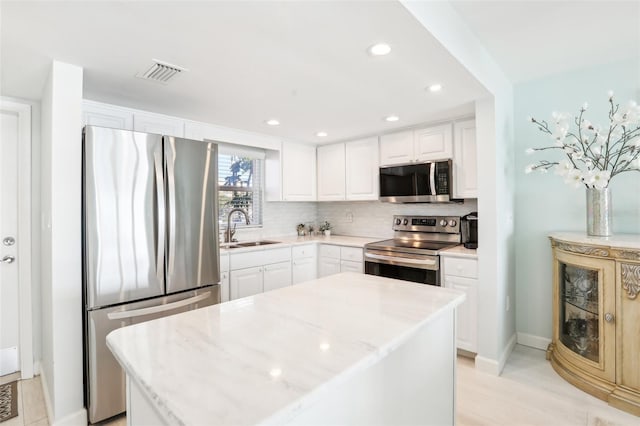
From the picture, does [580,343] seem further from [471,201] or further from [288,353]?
[288,353]

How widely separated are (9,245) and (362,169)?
3.39 meters

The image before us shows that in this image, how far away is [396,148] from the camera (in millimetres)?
3570

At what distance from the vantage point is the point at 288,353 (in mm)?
920

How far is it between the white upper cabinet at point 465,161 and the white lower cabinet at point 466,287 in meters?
0.71

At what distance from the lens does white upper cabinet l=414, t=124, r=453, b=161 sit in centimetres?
317

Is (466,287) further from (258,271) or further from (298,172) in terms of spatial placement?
(298,172)

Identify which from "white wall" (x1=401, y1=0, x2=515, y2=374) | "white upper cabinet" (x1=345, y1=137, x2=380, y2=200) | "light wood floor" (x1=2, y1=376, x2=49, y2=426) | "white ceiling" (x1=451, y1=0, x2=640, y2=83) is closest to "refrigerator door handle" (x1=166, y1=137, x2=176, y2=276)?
"light wood floor" (x1=2, y1=376, x2=49, y2=426)

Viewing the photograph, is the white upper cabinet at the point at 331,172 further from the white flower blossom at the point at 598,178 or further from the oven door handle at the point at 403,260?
the white flower blossom at the point at 598,178

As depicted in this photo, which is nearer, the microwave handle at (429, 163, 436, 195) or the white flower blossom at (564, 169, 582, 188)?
the white flower blossom at (564, 169, 582, 188)

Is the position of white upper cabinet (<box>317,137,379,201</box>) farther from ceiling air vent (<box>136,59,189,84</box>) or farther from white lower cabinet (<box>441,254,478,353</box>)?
ceiling air vent (<box>136,59,189,84</box>)

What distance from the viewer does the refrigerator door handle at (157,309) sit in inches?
78.2

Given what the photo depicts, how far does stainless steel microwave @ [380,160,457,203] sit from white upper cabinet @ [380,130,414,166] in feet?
0.33

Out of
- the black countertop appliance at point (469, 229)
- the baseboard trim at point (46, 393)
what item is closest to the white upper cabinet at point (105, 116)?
the baseboard trim at point (46, 393)

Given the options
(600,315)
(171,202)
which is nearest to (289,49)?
(171,202)
